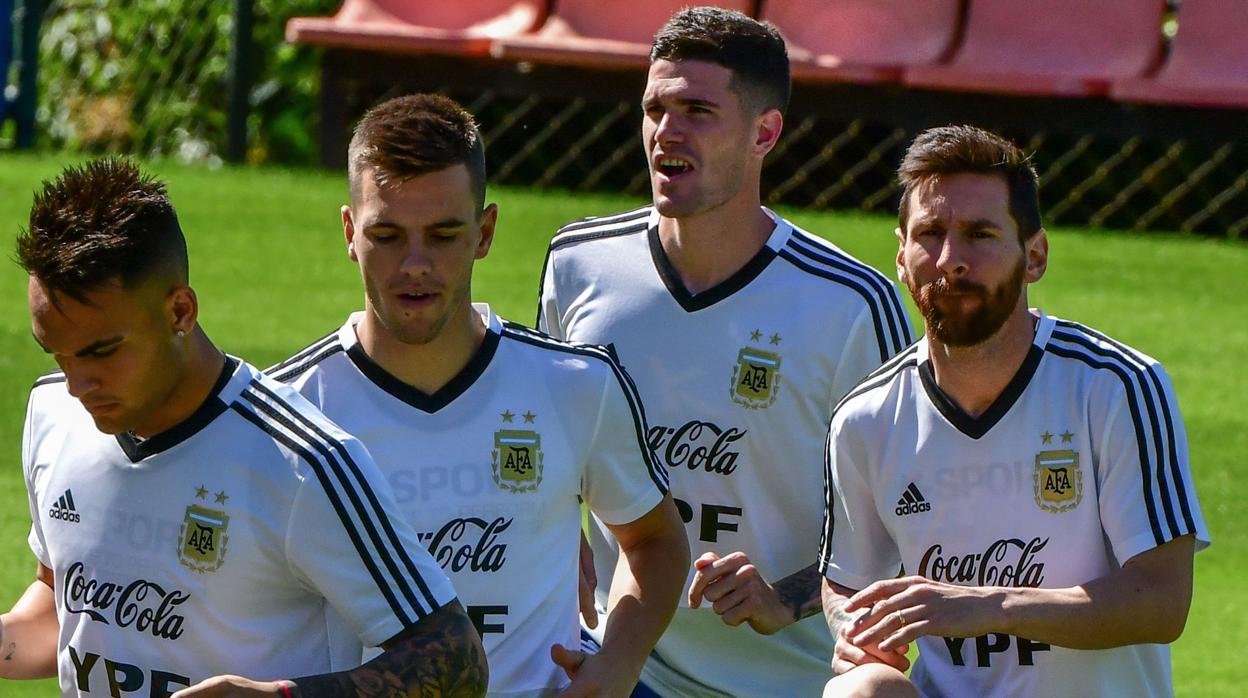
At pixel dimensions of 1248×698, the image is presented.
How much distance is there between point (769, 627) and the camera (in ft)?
14.5

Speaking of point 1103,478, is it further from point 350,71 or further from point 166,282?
point 350,71

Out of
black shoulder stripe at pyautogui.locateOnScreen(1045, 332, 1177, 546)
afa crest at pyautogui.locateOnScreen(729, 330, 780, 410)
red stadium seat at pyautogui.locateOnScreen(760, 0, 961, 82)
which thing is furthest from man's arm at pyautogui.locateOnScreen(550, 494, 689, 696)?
red stadium seat at pyautogui.locateOnScreen(760, 0, 961, 82)

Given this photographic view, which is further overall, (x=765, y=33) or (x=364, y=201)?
(x=765, y=33)

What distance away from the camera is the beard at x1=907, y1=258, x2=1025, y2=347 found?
4203 millimetres

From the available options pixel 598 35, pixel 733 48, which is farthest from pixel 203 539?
pixel 598 35

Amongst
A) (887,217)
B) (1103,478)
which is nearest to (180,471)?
(1103,478)

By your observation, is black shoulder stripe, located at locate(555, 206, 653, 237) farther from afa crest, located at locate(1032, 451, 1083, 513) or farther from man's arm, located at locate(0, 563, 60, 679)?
man's arm, located at locate(0, 563, 60, 679)

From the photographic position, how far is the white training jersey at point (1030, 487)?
13.7 ft

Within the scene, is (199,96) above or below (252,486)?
above

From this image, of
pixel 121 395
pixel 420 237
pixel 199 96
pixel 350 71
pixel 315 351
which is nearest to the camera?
pixel 121 395

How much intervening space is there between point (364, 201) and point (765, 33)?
1411 mm

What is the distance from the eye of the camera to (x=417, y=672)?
3303 mm

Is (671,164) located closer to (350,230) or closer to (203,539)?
(350,230)

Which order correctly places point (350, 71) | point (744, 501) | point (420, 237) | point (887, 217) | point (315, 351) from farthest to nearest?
point (350, 71) < point (887, 217) < point (744, 501) < point (315, 351) < point (420, 237)
